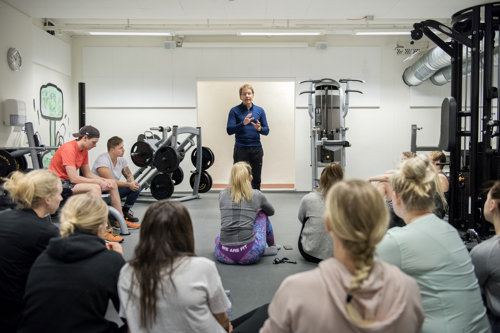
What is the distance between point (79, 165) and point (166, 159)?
1847mm

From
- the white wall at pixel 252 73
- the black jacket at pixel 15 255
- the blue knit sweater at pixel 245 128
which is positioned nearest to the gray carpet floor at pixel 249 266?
the black jacket at pixel 15 255

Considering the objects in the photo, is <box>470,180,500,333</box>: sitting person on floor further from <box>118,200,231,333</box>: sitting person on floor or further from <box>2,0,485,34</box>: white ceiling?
<box>2,0,485,34</box>: white ceiling

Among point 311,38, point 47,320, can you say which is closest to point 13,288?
point 47,320

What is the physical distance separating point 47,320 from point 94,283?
182 mm

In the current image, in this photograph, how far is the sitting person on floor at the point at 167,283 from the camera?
4.32 feet

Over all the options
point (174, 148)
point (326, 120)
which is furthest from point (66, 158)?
point (326, 120)

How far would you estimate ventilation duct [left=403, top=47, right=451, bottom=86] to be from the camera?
259 inches

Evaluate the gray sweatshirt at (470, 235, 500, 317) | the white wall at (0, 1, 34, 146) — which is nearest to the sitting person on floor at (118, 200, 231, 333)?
the gray sweatshirt at (470, 235, 500, 317)

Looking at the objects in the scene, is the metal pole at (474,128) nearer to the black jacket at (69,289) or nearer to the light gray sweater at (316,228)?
the light gray sweater at (316,228)

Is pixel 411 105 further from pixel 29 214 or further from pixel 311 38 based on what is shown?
pixel 29 214

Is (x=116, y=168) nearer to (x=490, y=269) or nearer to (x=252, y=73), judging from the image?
(x=490, y=269)

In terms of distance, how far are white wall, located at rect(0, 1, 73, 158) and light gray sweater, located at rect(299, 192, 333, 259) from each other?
5.02 metres

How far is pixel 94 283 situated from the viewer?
1406 mm

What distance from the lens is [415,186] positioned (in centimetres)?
155
